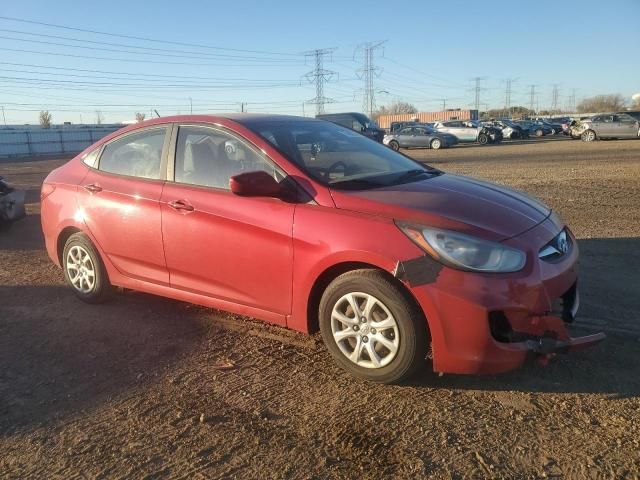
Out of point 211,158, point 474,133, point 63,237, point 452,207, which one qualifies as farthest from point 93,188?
point 474,133

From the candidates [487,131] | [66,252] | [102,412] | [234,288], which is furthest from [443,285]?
[487,131]

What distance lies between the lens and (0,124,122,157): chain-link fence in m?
41.6

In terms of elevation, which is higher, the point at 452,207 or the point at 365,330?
the point at 452,207

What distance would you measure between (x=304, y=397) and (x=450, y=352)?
91cm

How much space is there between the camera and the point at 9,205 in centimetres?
804

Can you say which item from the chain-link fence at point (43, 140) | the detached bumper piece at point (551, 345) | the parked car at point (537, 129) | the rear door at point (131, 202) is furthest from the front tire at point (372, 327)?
the parked car at point (537, 129)

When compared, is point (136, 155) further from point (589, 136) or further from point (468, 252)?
point (589, 136)

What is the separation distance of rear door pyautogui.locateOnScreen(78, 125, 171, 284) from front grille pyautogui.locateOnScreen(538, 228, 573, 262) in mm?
2774

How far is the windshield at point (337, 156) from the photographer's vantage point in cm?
373

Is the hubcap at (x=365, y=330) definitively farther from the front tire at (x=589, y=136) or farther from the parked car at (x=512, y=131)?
the parked car at (x=512, y=131)

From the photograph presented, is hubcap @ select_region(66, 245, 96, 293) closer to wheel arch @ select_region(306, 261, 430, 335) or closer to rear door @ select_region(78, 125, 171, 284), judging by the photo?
rear door @ select_region(78, 125, 171, 284)

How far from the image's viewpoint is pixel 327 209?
339 centimetres

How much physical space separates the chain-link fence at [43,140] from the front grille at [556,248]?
3948 centimetres

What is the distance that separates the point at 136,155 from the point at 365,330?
2619 mm
